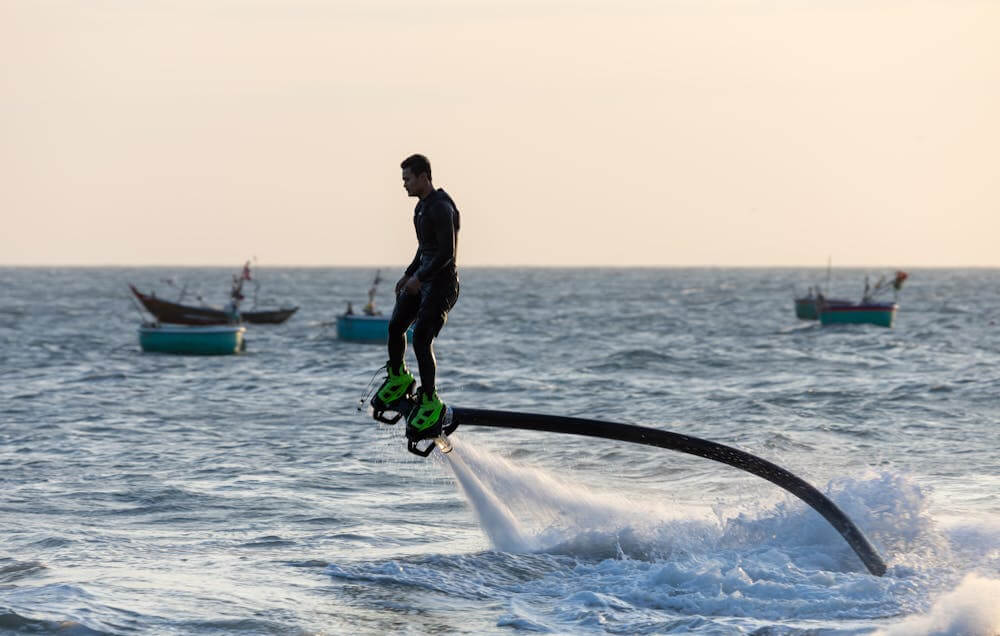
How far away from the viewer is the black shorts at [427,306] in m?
10.4

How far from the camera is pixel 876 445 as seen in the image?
78.1 feet

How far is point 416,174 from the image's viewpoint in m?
10.1

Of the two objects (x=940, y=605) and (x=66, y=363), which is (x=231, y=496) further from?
(x=66, y=363)

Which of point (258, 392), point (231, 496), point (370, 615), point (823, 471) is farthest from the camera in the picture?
point (258, 392)

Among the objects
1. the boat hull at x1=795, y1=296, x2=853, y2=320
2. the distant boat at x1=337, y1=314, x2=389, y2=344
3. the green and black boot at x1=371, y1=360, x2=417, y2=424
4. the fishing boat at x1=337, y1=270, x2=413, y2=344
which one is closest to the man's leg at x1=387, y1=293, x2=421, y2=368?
the green and black boot at x1=371, y1=360, x2=417, y2=424

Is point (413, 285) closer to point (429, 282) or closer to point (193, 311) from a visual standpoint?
point (429, 282)

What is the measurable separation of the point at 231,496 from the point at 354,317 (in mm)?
41812

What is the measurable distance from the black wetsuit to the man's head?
12cm

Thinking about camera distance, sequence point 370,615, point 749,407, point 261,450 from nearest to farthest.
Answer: point 370,615 → point 261,450 → point 749,407

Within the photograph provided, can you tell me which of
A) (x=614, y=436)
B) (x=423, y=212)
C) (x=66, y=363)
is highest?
(x=423, y=212)

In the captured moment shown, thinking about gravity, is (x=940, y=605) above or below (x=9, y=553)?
above

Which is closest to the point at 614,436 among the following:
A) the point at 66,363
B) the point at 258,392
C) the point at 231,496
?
the point at 231,496

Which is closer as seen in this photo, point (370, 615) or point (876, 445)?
point (370, 615)

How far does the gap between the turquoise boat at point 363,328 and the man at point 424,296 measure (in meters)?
48.3
